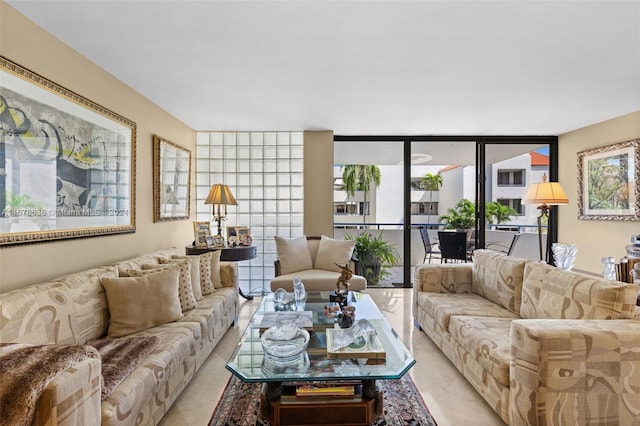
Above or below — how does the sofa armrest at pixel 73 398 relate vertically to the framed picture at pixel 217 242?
below

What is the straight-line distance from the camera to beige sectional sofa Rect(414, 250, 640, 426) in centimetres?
158

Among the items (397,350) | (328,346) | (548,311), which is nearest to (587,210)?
(548,311)

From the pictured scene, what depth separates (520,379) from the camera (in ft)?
5.41

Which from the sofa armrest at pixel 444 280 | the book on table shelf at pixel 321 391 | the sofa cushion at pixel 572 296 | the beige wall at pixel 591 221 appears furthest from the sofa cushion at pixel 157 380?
the beige wall at pixel 591 221

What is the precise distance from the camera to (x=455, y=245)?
18.0 ft

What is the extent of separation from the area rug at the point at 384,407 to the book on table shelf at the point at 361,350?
25 cm

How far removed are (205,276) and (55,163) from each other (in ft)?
4.94

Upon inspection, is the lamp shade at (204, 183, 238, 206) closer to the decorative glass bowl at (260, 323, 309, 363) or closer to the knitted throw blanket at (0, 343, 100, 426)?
the decorative glass bowl at (260, 323, 309, 363)

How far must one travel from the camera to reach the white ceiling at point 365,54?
1.96 m

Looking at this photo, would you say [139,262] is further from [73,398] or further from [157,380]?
[73,398]

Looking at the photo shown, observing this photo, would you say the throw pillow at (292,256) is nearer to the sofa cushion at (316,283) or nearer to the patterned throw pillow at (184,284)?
the sofa cushion at (316,283)

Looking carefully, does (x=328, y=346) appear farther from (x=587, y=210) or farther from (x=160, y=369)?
(x=587, y=210)

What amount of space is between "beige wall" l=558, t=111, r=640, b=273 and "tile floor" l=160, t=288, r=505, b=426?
2886mm

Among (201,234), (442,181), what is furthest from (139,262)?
(442,181)
